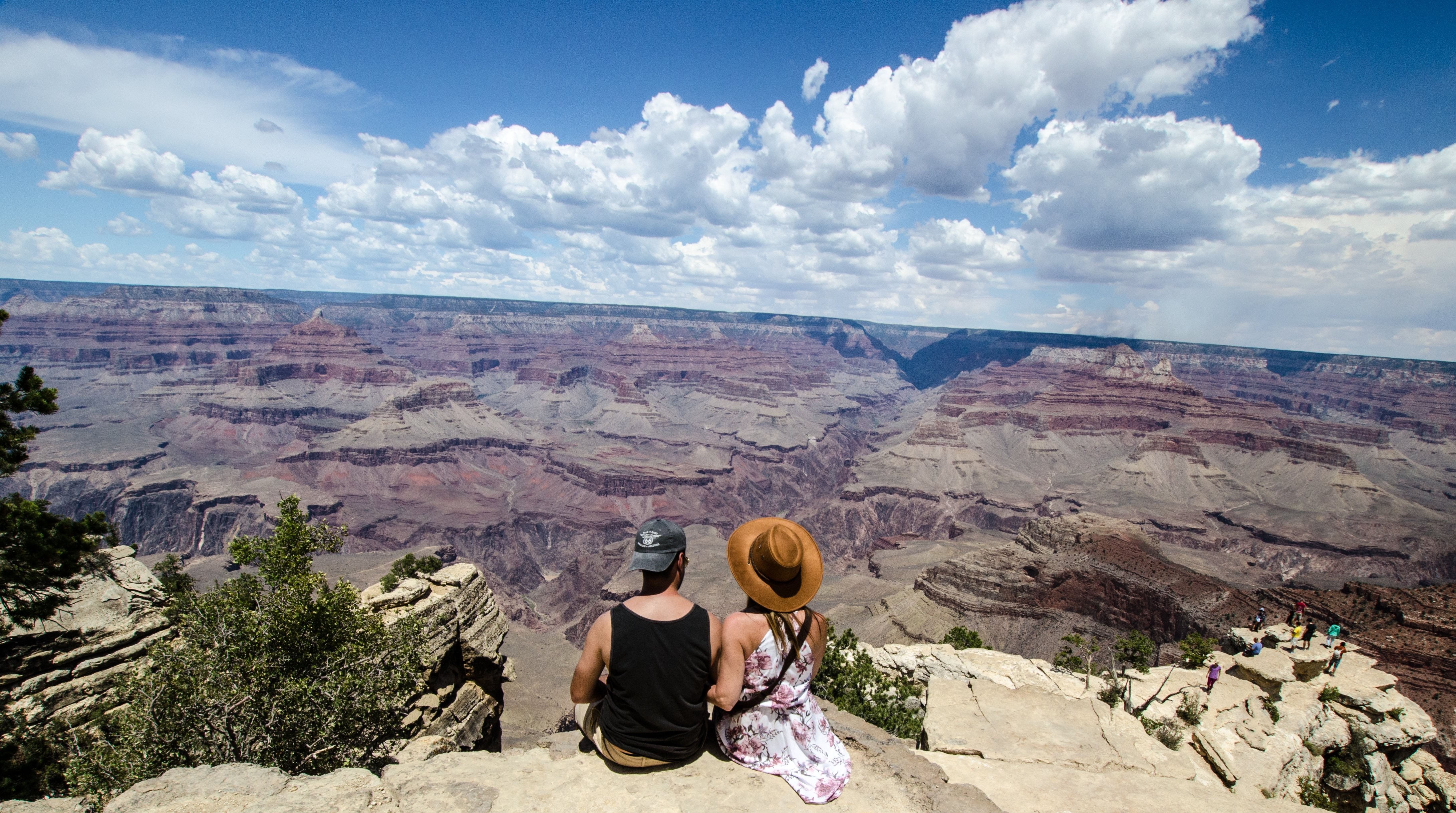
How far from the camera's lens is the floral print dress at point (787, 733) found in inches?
260

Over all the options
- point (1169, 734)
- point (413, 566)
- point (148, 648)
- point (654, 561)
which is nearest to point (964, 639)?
point (1169, 734)

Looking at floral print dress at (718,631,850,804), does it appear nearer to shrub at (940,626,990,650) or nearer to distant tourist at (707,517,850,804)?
distant tourist at (707,517,850,804)

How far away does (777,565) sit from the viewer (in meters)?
6.32

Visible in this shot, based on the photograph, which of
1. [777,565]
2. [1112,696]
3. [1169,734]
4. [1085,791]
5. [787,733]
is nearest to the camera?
[777,565]

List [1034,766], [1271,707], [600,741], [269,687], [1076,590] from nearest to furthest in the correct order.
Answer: [600,741], [1034,766], [269,687], [1271,707], [1076,590]

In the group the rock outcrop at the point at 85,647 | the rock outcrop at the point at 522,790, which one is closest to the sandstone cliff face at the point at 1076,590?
the rock outcrop at the point at 522,790

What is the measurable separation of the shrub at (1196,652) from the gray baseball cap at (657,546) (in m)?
31.2

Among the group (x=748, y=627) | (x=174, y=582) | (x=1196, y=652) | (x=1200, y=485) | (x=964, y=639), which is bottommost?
(x=1200, y=485)

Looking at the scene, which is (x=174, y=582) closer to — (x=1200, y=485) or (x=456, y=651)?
(x=456, y=651)

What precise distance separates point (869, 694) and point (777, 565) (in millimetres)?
18223

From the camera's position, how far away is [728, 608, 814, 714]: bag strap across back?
661cm

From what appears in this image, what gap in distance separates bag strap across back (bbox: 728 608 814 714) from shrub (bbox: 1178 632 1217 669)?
29.8 m

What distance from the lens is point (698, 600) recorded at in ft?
232

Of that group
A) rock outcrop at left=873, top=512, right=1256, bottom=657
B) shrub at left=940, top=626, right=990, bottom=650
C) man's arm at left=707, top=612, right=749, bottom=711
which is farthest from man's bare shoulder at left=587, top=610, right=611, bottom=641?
rock outcrop at left=873, top=512, right=1256, bottom=657
